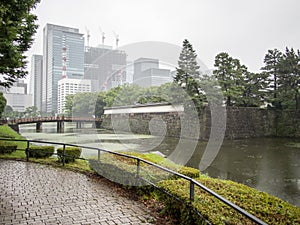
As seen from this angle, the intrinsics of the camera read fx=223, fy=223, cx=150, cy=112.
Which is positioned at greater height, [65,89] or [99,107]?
[65,89]

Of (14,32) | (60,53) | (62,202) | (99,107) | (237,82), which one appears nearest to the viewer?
(62,202)

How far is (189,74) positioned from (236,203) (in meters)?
14.9

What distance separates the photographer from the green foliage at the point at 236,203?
6.33ft

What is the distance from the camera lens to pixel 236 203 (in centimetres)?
229

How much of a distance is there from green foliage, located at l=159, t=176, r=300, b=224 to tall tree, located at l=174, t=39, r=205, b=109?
46.0 feet

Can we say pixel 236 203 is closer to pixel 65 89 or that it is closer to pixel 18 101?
pixel 65 89

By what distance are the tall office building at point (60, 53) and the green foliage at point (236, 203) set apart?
20.6 m

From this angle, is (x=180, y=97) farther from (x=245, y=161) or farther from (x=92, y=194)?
(x=92, y=194)

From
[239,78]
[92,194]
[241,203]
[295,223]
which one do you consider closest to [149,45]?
[92,194]

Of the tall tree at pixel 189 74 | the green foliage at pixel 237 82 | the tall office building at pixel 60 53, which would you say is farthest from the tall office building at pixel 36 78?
the green foliage at pixel 237 82

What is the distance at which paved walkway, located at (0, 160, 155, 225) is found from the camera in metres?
2.71

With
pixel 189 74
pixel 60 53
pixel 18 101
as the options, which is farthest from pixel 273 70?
pixel 18 101

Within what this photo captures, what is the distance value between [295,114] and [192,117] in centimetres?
917

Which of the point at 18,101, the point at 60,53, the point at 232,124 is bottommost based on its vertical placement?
the point at 232,124
